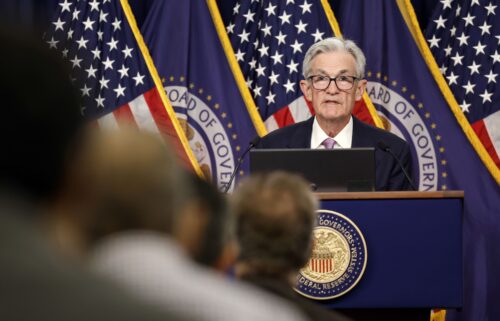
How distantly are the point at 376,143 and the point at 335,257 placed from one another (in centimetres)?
140

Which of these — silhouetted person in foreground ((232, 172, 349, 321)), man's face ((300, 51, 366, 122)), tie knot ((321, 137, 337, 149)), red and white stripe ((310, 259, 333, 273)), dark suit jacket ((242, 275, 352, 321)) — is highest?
man's face ((300, 51, 366, 122))

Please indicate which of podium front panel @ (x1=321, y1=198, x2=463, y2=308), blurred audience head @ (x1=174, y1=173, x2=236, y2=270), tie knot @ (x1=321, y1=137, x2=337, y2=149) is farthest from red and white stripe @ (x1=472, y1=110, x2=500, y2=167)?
blurred audience head @ (x1=174, y1=173, x2=236, y2=270)

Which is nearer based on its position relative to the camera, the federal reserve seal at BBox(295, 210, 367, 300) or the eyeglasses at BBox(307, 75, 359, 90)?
the federal reserve seal at BBox(295, 210, 367, 300)

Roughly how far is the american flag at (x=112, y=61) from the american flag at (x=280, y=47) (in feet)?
2.49

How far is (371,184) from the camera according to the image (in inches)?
180

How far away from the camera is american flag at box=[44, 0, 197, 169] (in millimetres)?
7309

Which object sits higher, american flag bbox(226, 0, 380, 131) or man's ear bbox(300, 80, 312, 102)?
american flag bbox(226, 0, 380, 131)

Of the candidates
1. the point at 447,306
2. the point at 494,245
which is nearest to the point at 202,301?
the point at 447,306

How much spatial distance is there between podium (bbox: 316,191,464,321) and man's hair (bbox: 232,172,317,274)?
1.90 m

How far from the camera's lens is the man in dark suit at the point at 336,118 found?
5504mm

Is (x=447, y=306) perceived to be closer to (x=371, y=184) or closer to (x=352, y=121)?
(x=371, y=184)

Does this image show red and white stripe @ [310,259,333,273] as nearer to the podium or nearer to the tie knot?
the podium

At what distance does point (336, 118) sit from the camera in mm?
5766

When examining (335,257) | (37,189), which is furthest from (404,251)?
(37,189)
